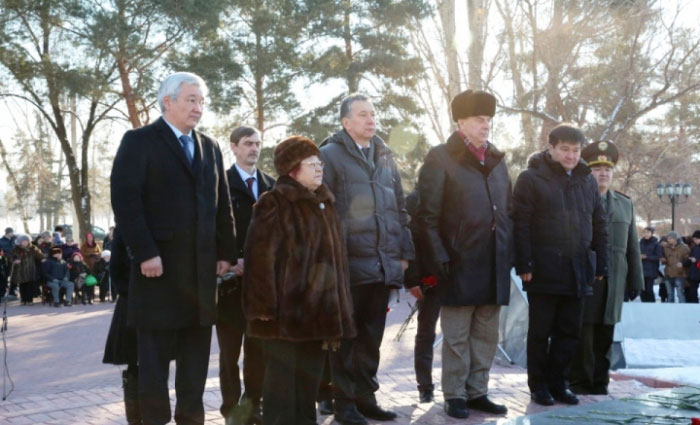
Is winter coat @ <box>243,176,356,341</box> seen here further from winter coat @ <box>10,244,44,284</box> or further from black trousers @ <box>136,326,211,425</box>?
winter coat @ <box>10,244,44,284</box>

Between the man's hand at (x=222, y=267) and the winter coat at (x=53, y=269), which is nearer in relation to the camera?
the man's hand at (x=222, y=267)

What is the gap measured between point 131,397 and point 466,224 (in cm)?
250

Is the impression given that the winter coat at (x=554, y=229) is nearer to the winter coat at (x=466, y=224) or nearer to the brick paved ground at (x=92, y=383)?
the winter coat at (x=466, y=224)

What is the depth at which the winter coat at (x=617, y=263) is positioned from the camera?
6.74m

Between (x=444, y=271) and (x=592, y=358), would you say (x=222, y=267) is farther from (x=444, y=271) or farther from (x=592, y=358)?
(x=592, y=358)

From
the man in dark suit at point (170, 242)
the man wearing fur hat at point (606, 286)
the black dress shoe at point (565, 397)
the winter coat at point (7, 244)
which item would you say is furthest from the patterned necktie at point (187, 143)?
the winter coat at point (7, 244)

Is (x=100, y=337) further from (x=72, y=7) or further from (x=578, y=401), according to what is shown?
(x=72, y=7)

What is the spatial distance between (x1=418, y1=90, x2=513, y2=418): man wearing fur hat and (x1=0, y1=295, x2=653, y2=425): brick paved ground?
1.05 feet

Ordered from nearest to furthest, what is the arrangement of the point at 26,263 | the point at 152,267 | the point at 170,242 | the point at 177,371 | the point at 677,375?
the point at 152,267
the point at 170,242
the point at 177,371
the point at 677,375
the point at 26,263

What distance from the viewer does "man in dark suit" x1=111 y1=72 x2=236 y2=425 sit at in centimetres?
441

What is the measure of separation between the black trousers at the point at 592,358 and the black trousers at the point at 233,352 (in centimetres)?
272

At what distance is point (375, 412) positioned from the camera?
18.4 ft

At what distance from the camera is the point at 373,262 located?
548cm

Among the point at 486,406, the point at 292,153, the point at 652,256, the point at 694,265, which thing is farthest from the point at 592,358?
the point at 694,265
